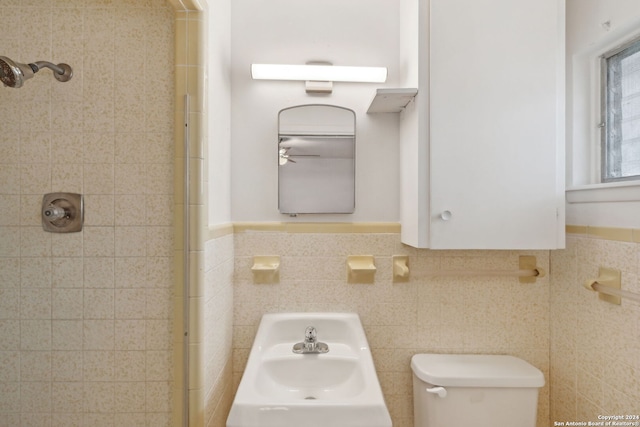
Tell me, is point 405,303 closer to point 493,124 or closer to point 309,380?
point 309,380

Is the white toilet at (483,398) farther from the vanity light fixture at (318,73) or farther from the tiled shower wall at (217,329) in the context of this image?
the vanity light fixture at (318,73)

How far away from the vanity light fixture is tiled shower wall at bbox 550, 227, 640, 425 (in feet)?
3.26

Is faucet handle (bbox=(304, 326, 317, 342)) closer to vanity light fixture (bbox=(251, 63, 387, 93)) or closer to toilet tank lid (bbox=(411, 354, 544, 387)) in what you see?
toilet tank lid (bbox=(411, 354, 544, 387))

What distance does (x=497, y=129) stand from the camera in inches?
45.3

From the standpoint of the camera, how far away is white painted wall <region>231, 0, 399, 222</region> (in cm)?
141

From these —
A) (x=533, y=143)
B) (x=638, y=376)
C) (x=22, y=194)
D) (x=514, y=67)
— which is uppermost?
(x=514, y=67)

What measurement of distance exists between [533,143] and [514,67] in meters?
0.28

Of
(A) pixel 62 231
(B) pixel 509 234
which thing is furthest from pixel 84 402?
(B) pixel 509 234

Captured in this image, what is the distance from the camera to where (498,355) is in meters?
1.37

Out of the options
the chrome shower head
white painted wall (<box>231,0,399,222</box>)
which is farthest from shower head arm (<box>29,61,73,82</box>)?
white painted wall (<box>231,0,399,222</box>)

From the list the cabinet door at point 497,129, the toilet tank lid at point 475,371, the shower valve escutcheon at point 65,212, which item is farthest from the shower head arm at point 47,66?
the toilet tank lid at point 475,371

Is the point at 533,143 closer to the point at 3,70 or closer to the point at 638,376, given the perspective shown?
the point at 638,376

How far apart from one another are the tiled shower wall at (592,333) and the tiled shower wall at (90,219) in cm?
143

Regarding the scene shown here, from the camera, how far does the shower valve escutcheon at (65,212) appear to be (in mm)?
1018
